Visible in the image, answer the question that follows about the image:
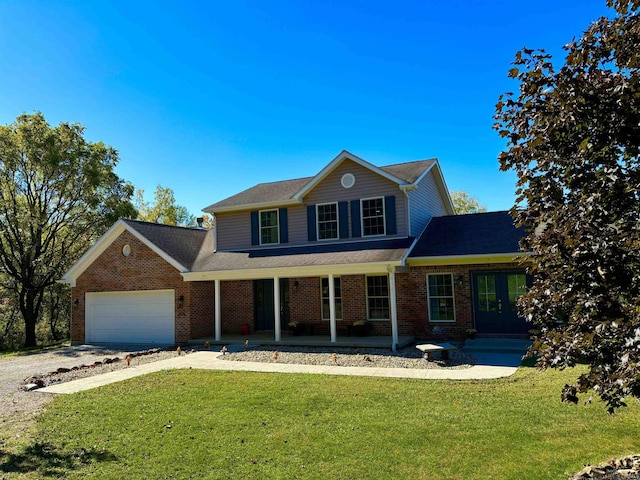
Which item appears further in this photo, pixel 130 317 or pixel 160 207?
pixel 160 207

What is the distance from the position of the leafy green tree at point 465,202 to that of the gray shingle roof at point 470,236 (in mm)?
24460

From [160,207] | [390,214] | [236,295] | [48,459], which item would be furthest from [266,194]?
[160,207]

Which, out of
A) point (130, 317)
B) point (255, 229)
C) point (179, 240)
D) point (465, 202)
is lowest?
point (130, 317)

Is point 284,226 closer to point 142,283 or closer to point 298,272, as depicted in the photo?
point 298,272

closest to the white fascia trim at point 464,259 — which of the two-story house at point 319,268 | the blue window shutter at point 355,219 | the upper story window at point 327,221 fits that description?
the two-story house at point 319,268

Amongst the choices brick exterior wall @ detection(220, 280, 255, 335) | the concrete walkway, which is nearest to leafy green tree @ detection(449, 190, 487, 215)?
brick exterior wall @ detection(220, 280, 255, 335)

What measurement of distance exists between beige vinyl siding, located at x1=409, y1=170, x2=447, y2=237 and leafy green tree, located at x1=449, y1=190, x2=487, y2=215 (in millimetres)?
21433

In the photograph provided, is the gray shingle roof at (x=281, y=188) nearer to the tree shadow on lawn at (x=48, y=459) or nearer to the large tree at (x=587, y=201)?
the large tree at (x=587, y=201)

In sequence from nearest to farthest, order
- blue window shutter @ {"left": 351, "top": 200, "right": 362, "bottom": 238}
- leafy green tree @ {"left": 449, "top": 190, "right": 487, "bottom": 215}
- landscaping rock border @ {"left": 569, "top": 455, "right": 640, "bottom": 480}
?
landscaping rock border @ {"left": 569, "top": 455, "right": 640, "bottom": 480} → blue window shutter @ {"left": 351, "top": 200, "right": 362, "bottom": 238} → leafy green tree @ {"left": 449, "top": 190, "right": 487, "bottom": 215}

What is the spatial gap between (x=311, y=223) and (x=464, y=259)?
5980 mm

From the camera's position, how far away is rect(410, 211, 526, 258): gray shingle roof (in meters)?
13.7

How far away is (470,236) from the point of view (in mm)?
14945

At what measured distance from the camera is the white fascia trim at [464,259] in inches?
515

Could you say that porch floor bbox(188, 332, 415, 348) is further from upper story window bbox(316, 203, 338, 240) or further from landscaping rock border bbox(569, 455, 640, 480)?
landscaping rock border bbox(569, 455, 640, 480)
